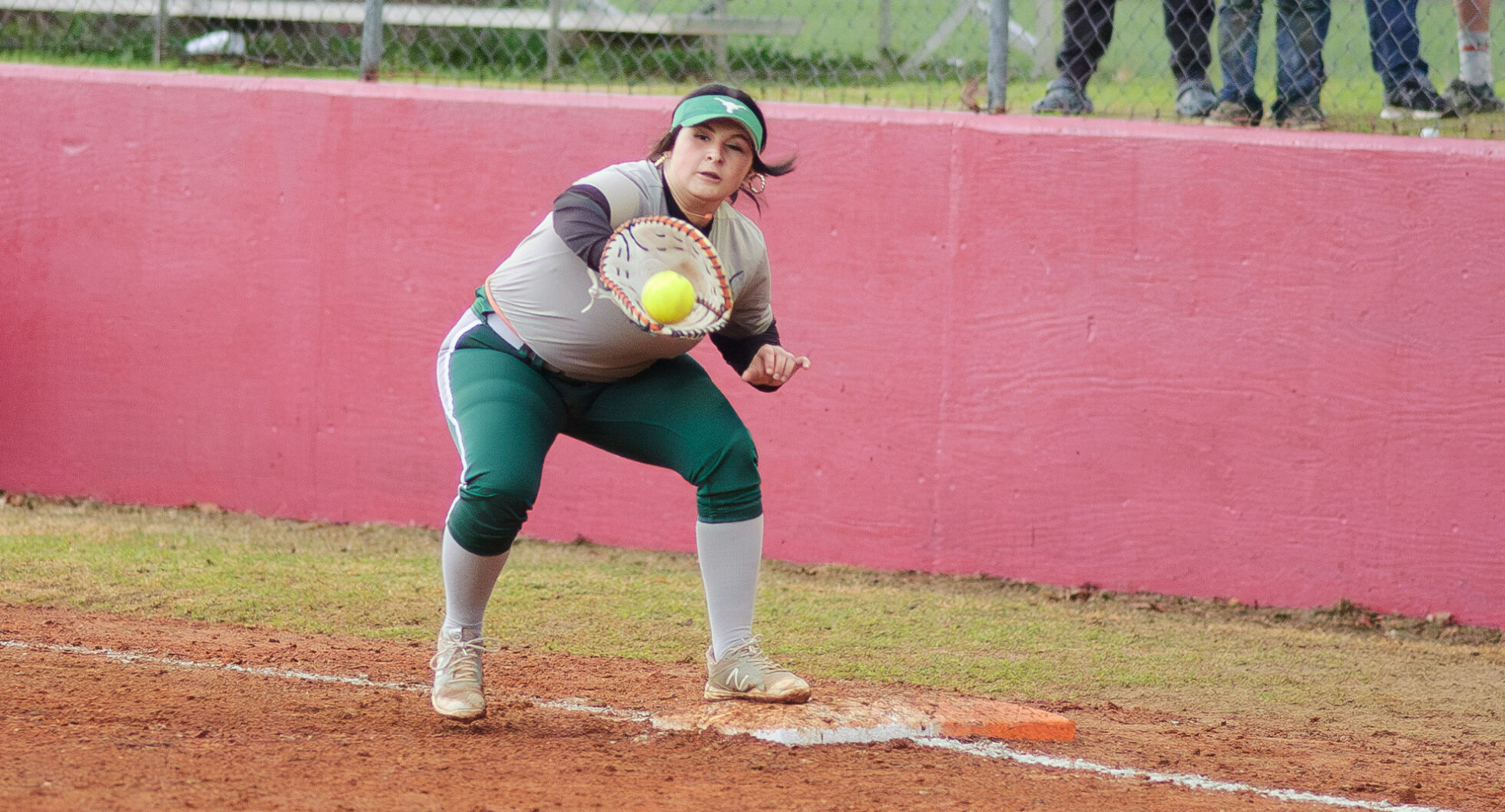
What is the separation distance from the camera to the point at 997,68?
20.7 feet

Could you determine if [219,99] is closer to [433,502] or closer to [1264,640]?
[433,502]

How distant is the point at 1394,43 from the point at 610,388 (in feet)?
12.9

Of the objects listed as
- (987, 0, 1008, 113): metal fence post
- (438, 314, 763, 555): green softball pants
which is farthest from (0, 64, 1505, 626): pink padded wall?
(438, 314, 763, 555): green softball pants

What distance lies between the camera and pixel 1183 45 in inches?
249

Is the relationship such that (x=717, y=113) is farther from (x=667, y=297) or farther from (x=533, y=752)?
(x=533, y=752)

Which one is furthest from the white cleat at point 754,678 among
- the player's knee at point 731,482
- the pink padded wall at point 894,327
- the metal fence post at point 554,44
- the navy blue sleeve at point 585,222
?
the metal fence post at point 554,44

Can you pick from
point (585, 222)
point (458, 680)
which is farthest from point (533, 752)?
point (585, 222)

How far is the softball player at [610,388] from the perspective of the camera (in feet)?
12.3

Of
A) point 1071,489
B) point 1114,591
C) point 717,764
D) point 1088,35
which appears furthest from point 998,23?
point 717,764

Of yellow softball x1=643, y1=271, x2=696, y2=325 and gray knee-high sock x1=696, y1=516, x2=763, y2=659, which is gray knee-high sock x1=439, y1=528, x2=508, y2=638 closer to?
gray knee-high sock x1=696, y1=516, x2=763, y2=659

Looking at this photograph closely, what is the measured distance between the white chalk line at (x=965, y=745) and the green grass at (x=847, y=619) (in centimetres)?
63

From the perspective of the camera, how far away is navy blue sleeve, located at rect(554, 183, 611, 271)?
3.65 m

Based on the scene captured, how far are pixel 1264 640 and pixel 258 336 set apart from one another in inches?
175

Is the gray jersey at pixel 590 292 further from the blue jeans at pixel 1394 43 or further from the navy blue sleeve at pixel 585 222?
the blue jeans at pixel 1394 43
